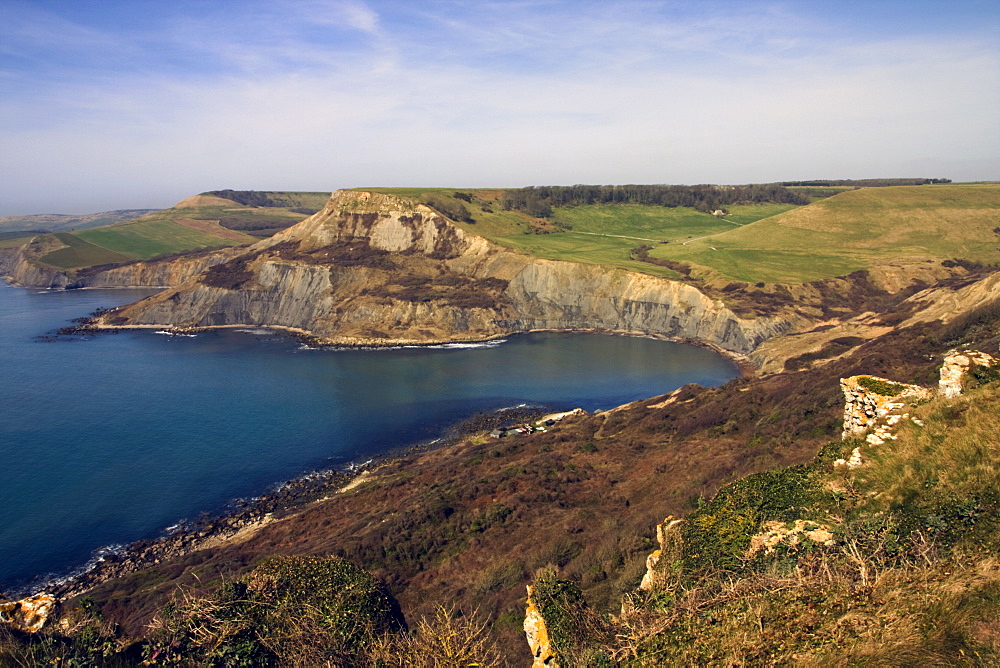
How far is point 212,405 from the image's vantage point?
6191 cm

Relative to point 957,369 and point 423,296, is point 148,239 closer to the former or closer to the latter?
point 423,296

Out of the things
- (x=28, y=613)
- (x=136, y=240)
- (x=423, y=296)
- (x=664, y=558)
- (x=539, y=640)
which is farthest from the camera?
(x=136, y=240)

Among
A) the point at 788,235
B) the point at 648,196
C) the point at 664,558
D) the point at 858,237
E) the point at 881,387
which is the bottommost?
the point at 664,558

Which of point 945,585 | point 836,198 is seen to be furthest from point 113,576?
point 836,198

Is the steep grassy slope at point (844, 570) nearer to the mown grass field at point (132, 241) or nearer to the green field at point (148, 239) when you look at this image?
the mown grass field at point (132, 241)

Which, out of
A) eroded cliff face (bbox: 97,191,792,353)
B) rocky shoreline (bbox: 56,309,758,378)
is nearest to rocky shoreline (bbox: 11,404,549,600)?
rocky shoreline (bbox: 56,309,758,378)

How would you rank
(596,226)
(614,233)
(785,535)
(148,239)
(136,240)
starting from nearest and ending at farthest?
1. (785,535)
2. (614,233)
3. (596,226)
4. (136,240)
5. (148,239)

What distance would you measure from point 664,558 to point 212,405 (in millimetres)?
57507

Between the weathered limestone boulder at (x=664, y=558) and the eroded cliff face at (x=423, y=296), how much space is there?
72582 millimetres

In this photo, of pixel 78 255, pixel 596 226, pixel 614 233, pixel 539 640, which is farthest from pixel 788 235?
pixel 78 255

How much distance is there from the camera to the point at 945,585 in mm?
9078

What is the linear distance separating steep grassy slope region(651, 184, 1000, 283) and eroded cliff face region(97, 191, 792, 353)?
603 inches

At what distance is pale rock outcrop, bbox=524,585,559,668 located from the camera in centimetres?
1256

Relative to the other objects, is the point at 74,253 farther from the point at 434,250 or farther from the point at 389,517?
the point at 389,517
